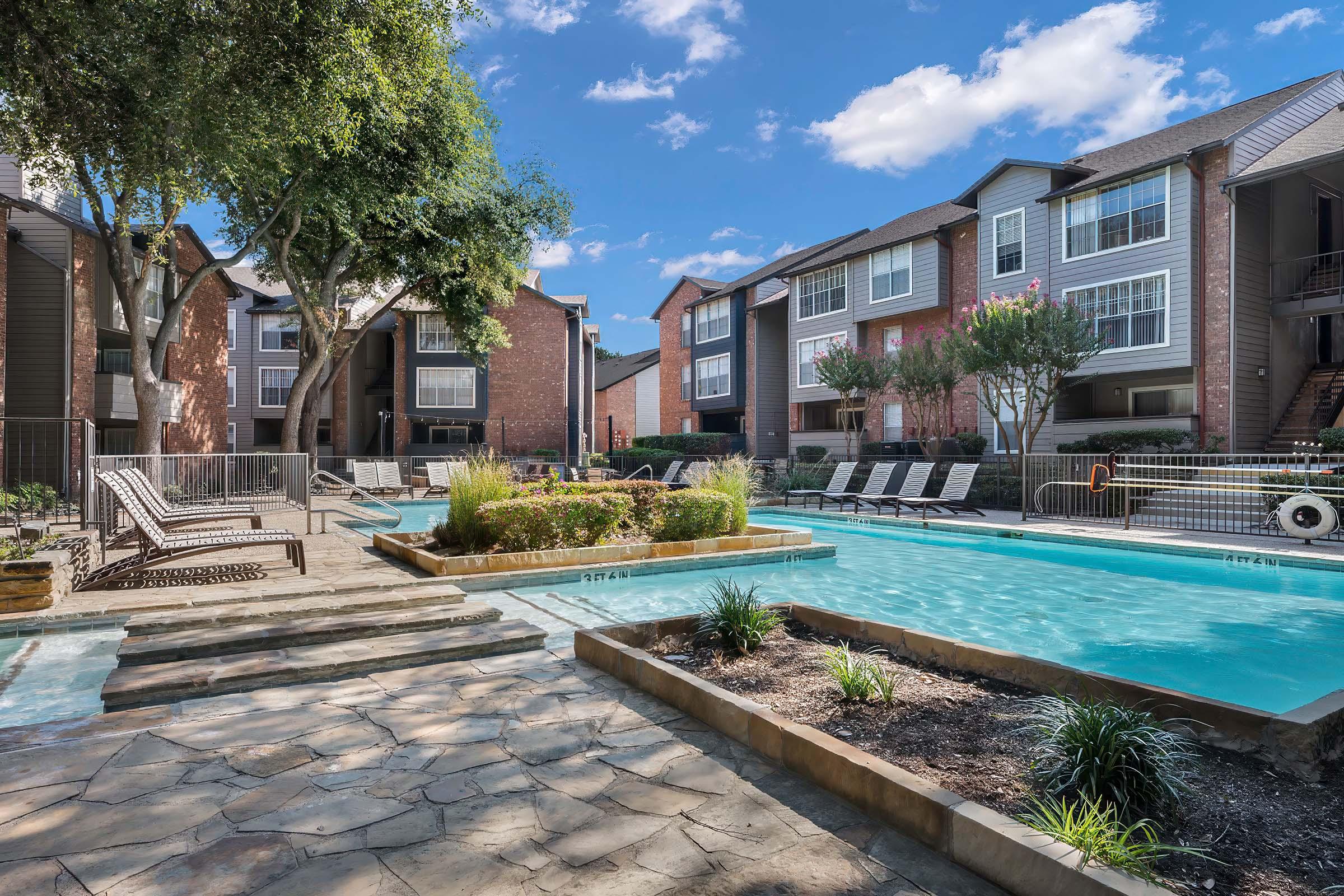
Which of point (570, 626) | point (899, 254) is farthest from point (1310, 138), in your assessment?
point (570, 626)

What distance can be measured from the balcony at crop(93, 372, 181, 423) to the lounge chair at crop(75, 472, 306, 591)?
14722 millimetres

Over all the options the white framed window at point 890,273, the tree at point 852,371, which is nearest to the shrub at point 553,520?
the tree at point 852,371

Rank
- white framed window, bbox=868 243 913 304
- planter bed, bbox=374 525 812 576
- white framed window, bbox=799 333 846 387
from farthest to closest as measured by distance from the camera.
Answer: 1. white framed window, bbox=799 333 846 387
2. white framed window, bbox=868 243 913 304
3. planter bed, bbox=374 525 812 576

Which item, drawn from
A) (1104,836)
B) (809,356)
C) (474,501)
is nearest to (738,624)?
(1104,836)

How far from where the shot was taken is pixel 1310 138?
1906 cm

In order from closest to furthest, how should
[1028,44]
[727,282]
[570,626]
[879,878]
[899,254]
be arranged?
[879,878]
[570,626]
[1028,44]
[899,254]
[727,282]

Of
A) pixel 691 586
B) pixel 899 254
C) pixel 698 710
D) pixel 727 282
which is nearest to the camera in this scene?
pixel 698 710

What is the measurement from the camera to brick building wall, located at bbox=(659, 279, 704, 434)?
39844 millimetres

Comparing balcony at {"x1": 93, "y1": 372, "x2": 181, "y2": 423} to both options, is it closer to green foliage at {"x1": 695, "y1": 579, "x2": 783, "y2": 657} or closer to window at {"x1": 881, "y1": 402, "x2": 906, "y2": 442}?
Result: green foliage at {"x1": 695, "y1": 579, "x2": 783, "y2": 657}

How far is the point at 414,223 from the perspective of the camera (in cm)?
2005

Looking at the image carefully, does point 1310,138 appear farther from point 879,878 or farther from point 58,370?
point 58,370

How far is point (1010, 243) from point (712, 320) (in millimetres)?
16493

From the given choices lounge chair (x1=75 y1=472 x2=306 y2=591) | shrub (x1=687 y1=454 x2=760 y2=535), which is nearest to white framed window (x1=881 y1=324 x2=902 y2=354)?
shrub (x1=687 y1=454 x2=760 y2=535)

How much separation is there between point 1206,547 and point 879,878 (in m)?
10.5
